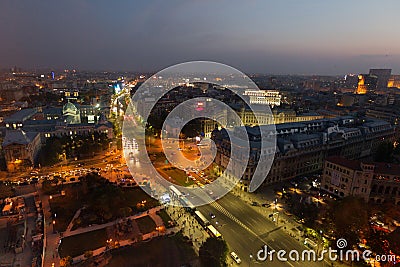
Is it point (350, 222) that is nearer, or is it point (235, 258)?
point (235, 258)

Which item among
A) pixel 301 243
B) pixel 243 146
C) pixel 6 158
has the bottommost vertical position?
pixel 301 243

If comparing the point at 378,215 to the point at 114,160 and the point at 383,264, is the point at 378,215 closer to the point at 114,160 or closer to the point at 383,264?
the point at 383,264

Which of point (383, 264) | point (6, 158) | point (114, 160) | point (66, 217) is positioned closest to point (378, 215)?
point (383, 264)

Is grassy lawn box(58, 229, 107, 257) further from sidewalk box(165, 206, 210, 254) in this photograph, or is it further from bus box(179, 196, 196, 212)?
bus box(179, 196, 196, 212)

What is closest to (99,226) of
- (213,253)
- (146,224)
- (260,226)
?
(146,224)

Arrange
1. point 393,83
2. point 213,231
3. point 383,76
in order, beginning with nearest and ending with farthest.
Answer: point 213,231, point 383,76, point 393,83

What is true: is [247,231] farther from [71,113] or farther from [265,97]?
[265,97]

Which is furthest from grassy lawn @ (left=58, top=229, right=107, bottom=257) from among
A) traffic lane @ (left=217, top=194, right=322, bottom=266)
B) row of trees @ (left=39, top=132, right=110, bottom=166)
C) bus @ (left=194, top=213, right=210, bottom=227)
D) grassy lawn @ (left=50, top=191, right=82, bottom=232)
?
row of trees @ (left=39, top=132, right=110, bottom=166)
